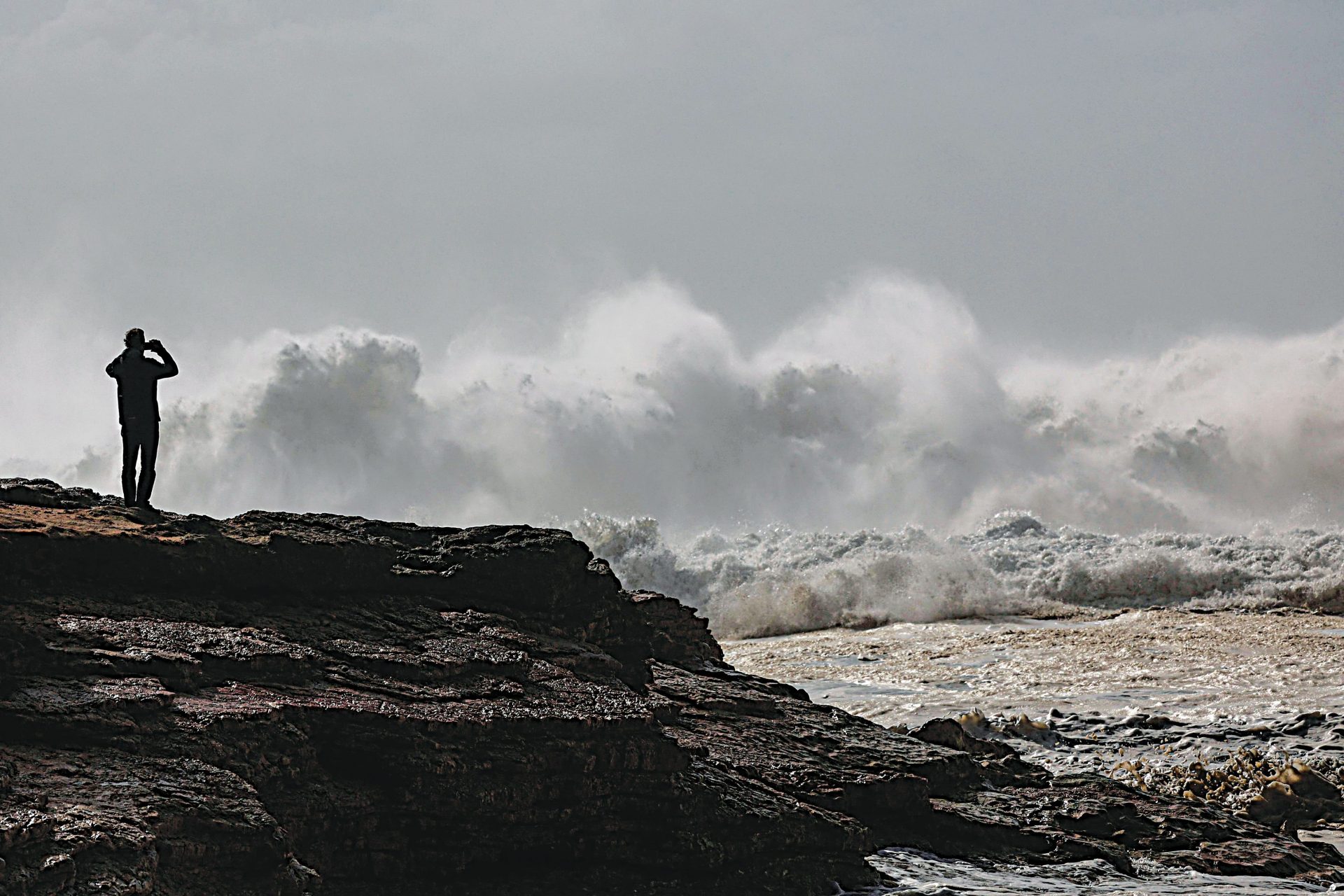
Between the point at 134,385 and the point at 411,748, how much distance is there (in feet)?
12.8

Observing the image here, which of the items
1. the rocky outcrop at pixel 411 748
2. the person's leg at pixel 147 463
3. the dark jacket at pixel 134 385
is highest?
the dark jacket at pixel 134 385

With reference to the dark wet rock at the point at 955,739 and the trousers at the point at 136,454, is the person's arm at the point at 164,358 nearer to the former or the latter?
the trousers at the point at 136,454

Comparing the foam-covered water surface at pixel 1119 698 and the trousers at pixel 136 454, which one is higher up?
the trousers at pixel 136 454

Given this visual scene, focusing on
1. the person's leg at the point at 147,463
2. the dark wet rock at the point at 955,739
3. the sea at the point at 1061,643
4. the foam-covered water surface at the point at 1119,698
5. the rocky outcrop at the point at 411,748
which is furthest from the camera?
the sea at the point at 1061,643

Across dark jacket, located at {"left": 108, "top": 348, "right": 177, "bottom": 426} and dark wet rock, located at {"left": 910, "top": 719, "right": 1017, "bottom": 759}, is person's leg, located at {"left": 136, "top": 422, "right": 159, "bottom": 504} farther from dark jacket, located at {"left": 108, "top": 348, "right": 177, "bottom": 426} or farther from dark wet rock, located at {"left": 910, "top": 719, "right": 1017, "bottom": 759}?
dark wet rock, located at {"left": 910, "top": 719, "right": 1017, "bottom": 759}

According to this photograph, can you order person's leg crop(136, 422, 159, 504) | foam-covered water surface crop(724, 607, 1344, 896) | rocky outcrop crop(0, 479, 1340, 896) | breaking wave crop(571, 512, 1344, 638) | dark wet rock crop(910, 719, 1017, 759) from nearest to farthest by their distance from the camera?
rocky outcrop crop(0, 479, 1340, 896) < foam-covered water surface crop(724, 607, 1344, 896) < person's leg crop(136, 422, 159, 504) < dark wet rock crop(910, 719, 1017, 759) < breaking wave crop(571, 512, 1344, 638)

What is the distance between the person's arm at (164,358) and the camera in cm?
862

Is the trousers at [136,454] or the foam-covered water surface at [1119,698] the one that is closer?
the foam-covered water surface at [1119,698]

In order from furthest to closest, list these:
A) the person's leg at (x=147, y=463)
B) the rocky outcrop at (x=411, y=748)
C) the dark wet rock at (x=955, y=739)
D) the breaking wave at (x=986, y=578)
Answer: the breaking wave at (x=986, y=578), the dark wet rock at (x=955, y=739), the person's leg at (x=147, y=463), the rocky outcrop at (x=411, y=748)

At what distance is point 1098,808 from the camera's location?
847 centimetres

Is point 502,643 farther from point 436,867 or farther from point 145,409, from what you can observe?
point 145,409

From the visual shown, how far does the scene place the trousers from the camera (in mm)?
8578

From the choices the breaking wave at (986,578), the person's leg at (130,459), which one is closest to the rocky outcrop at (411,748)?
the person's leg at (130,459)

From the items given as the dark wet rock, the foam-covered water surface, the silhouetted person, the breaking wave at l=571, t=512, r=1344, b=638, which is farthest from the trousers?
the breaking wave at l=571, t=512, r=1344, b=638
